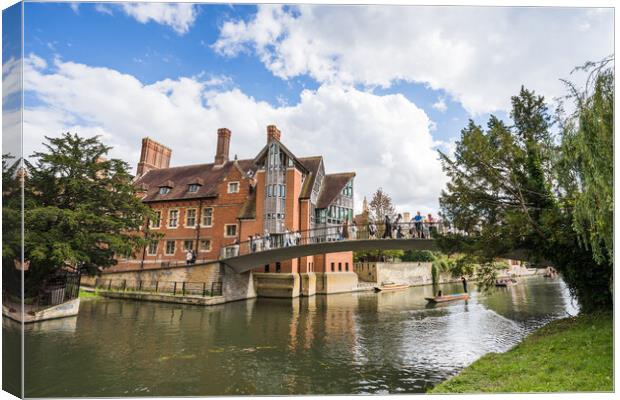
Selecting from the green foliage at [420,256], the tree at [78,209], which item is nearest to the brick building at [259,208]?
the tree at [78,209]

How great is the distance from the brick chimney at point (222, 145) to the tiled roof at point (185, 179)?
59 centimetres

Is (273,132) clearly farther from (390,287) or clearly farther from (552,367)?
(552,367)

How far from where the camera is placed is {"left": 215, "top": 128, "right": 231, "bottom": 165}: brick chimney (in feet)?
117

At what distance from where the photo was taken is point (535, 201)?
11516 millimetres

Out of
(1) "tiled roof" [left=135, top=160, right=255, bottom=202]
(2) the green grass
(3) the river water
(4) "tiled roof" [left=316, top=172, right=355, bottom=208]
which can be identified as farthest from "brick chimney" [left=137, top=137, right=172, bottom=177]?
(3) the river water

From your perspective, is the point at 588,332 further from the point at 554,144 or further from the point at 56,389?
the point at 56,389

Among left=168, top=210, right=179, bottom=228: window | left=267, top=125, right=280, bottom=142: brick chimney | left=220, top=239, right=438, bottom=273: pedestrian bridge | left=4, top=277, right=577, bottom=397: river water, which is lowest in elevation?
left=4, top=277, right=577, bottom=397: river water

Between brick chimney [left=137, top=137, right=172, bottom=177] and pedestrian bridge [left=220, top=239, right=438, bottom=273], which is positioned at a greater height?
brick chimney [left=137, top=137, right=172, bottom=177]

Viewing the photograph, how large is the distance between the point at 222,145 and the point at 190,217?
7583 millimetres

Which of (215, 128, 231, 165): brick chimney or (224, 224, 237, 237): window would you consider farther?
(215, 128, 231, 165): brick chimney

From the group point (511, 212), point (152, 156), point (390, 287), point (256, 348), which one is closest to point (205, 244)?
point (152, 156)

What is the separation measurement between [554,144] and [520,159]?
9.58 feet

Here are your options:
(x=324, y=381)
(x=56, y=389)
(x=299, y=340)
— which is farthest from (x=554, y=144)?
(x=56, y=389)

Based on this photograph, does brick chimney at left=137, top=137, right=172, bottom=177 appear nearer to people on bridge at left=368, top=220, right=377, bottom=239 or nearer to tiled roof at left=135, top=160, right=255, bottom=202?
tiled roof at left=135, top=160, right=255, bottom=202
